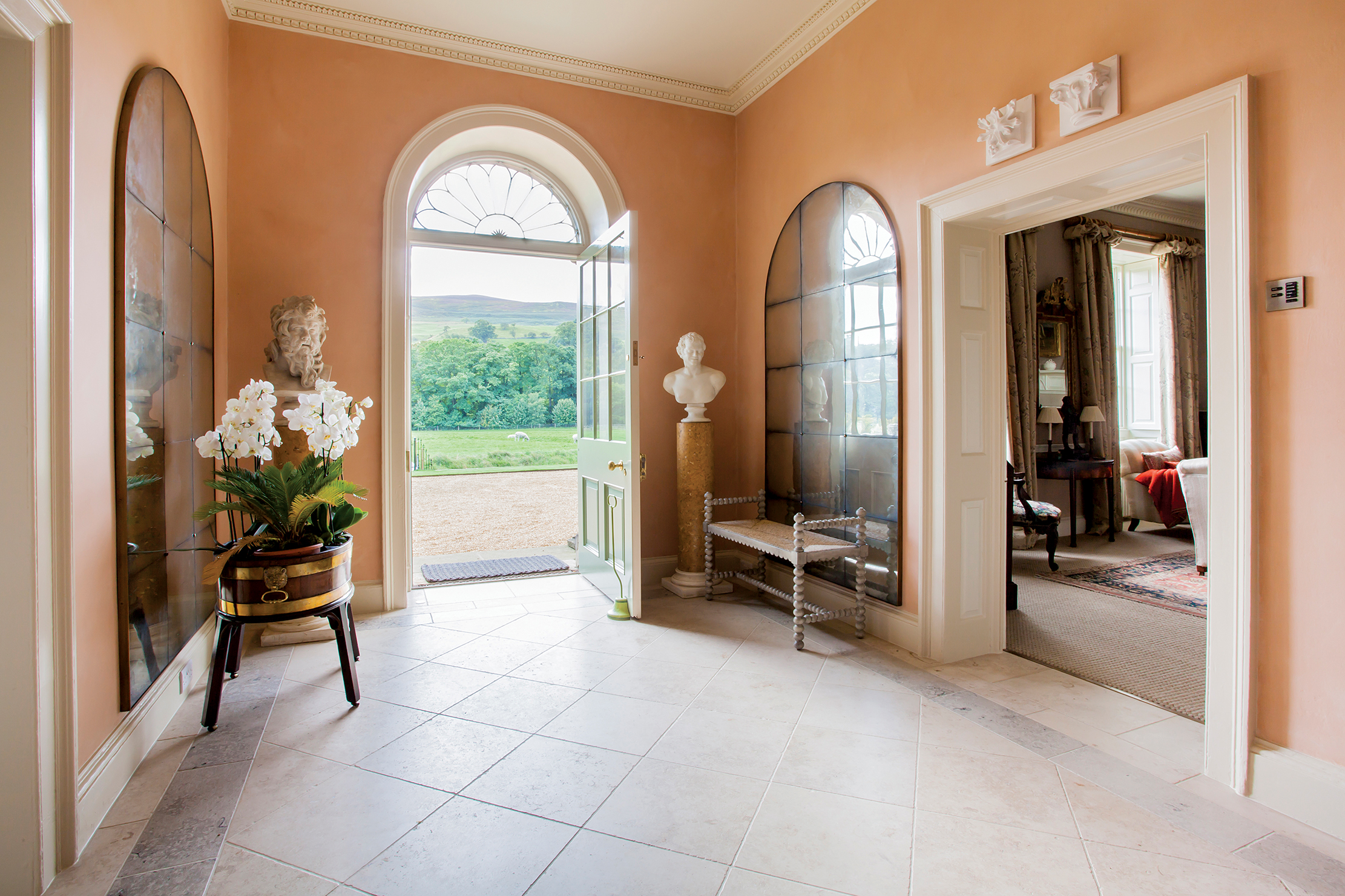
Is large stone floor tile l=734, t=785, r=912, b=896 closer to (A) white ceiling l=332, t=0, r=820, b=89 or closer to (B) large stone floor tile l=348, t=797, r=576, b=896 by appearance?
(B) large stone floor tile l=348, t=797, r=576, b=896

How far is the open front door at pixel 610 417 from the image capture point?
4.09 metres

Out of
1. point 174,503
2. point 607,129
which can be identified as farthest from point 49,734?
point 607,129

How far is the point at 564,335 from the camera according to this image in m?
11.0

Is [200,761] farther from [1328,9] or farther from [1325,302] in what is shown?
[1328,9]

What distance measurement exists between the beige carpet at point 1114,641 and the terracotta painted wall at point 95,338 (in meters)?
3.74

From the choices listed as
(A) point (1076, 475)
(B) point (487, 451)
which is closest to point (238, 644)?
(A) point (1076, 475)

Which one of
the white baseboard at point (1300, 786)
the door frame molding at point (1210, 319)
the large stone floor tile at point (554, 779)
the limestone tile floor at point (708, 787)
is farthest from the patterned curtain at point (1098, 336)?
the large stone floor tile at point (554, 779)

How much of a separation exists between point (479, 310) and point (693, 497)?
280 inches

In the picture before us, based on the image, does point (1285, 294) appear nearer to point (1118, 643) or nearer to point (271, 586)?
point (1118, 643)

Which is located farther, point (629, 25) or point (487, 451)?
point (487, 451)

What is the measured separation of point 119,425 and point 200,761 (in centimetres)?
117

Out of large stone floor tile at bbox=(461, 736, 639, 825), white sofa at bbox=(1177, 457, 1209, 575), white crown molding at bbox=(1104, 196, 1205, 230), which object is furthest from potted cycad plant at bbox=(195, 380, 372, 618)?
white crown molding at bbox=(1104, 196, 1205, 230)

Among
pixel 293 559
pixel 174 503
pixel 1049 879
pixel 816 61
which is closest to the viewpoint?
pixel 1049 879

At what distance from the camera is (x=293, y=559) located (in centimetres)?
265
